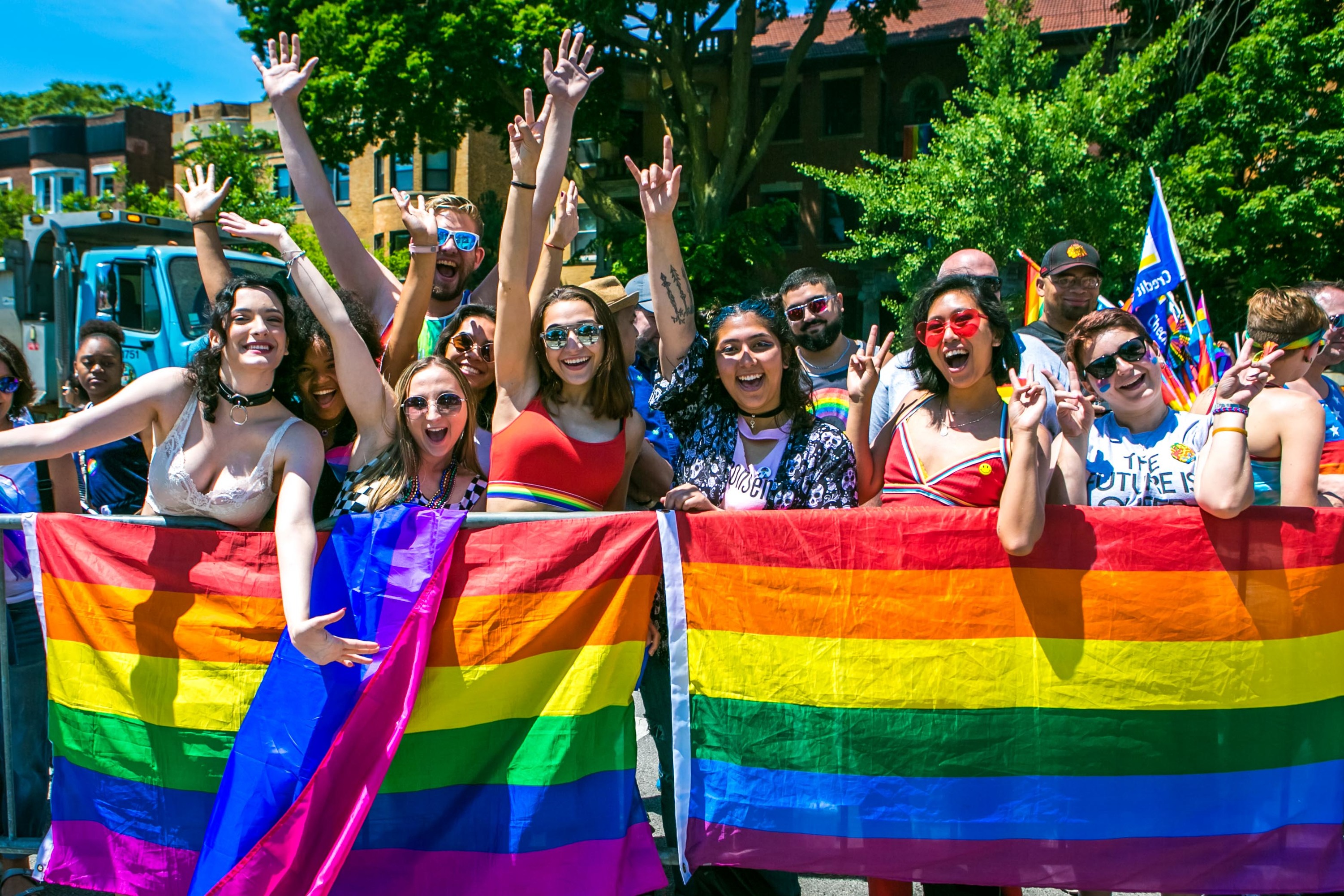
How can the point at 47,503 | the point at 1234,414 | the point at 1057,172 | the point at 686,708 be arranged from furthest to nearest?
1. the point at 1057,172
2. the point at 47,503
3. the point at 686,708
4. the point at 1234,414

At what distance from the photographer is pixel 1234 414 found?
2912 millimetres

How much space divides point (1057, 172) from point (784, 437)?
14590 mm

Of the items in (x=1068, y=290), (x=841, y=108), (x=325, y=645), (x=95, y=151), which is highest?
(x=95, y=151)

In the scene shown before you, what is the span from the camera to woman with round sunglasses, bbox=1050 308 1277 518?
10.4 feet

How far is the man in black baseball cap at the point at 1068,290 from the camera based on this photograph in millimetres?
5125

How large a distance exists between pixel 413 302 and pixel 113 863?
2.17 m

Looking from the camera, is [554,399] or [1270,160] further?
[1270,160]

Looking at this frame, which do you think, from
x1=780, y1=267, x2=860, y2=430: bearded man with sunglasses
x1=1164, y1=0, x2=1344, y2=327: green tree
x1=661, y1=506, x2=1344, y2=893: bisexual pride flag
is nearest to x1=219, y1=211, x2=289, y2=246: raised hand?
x1=780, y1=267, x2=860, y2=430: bearded man with sunglasses

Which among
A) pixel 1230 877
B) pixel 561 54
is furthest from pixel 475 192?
pixel 1230 877

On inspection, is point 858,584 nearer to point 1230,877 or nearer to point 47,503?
point 1230,877

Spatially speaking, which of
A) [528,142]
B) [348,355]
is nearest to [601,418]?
[348,355]

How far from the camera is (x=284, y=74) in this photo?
13.4ft

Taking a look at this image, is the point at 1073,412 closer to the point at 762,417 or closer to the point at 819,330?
the point at 762,417

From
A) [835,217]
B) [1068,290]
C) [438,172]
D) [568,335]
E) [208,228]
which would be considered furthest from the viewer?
[438,172]
